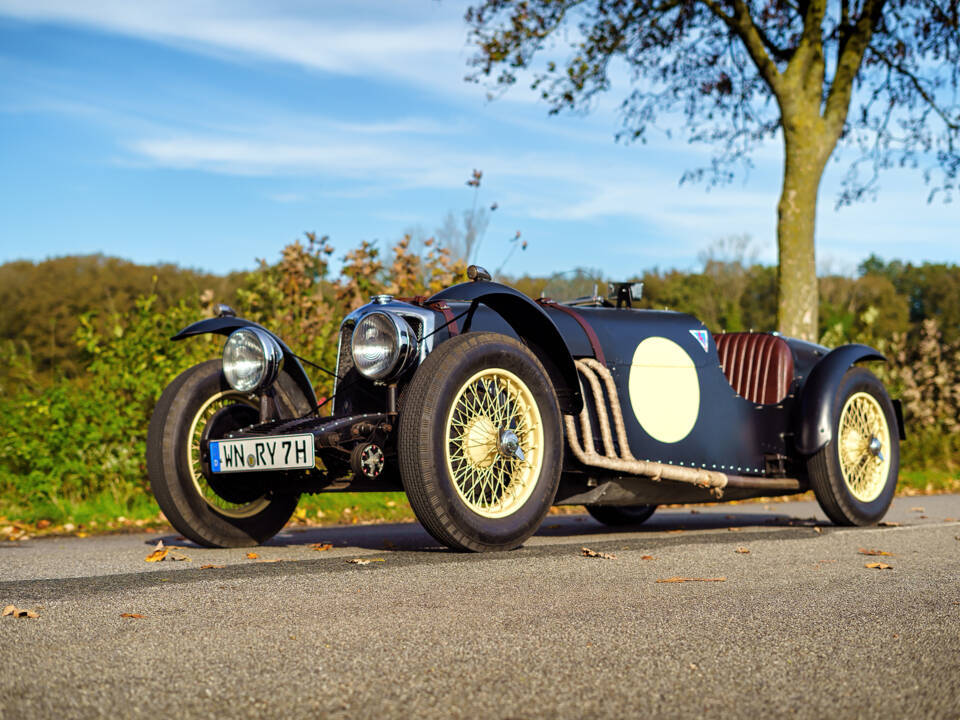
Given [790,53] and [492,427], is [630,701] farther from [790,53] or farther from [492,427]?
[790,53]

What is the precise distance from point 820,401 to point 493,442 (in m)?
2.58

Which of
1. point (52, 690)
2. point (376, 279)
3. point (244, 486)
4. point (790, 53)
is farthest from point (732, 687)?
point (790, 53)

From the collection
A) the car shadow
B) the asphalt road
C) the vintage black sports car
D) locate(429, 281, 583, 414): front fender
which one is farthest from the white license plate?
locate(429, 281, 583, 414): front fender

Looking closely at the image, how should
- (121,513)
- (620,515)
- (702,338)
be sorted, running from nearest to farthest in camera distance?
1. (702,338)
2. (620,515)
3. (121,513)

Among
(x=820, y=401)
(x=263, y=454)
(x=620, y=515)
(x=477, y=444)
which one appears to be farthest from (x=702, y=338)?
(x=263, y=454)

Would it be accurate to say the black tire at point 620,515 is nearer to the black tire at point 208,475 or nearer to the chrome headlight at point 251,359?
the black tire at point 208,475

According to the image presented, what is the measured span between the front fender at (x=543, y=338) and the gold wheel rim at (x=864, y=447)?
215 cm

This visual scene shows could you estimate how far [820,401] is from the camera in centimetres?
657

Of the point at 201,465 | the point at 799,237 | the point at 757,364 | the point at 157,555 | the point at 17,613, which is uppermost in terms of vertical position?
the point at 799,237

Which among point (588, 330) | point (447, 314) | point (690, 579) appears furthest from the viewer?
point (588, 330)

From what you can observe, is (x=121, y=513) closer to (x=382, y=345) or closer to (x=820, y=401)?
(x=382, y=345)

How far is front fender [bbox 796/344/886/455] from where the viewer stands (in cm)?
650

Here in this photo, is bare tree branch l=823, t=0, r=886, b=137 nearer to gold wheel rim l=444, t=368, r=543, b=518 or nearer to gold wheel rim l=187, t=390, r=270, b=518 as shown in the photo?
gold wheel rim l=444, t=368, r=543, b=518

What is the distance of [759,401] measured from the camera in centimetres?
674
